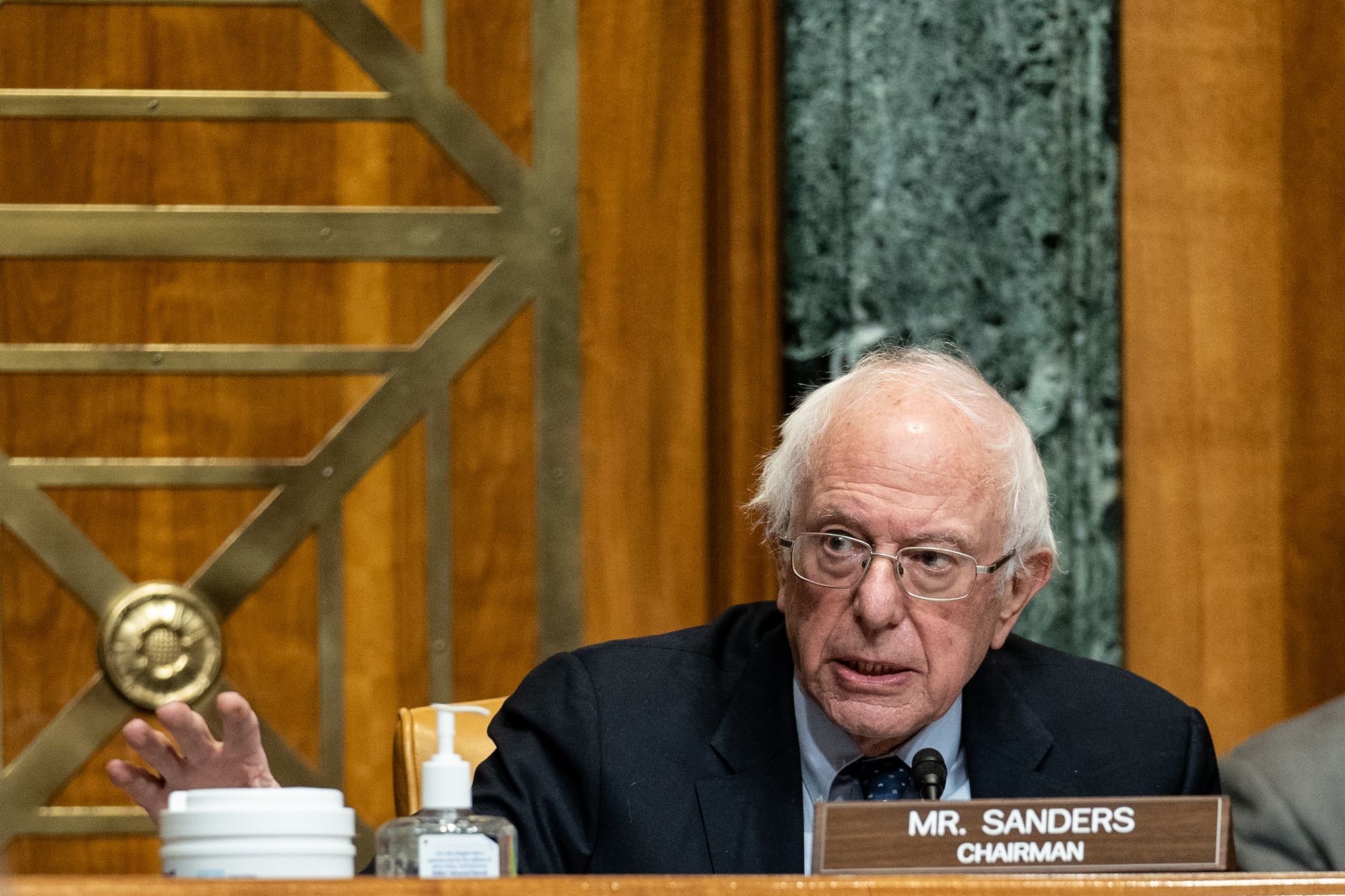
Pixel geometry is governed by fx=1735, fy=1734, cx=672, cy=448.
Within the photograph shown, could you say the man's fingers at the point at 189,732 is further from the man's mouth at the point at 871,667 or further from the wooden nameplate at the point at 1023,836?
the man's mouth at the point at 871,667

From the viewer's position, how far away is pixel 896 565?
1.84 m

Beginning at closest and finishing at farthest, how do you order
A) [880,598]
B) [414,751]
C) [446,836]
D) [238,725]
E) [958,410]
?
1. [446,836]
2. [238,725]
3. [880,598]
4. [958,410]
5. [414,751]

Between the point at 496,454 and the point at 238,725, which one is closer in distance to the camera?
the point at 238,725

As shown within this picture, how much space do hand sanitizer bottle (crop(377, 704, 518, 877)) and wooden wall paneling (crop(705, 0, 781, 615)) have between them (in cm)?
175

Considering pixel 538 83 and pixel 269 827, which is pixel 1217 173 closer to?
pixel 538 83

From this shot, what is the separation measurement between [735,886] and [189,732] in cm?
55

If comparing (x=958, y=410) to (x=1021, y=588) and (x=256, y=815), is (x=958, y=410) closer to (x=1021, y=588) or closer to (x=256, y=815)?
(x=1021, y=588)

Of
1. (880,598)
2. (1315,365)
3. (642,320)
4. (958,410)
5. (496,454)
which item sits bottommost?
(880,598)

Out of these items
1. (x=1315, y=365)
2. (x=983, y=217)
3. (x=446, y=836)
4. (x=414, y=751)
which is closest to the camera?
(x=446, y=836)

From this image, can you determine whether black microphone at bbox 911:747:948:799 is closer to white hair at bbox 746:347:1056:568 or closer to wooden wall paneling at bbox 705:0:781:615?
white hair at bbox 746:347:1056:568

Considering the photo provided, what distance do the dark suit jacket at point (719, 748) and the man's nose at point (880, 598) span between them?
0.56 ft

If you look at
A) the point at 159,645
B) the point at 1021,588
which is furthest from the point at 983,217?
the point at 159,645

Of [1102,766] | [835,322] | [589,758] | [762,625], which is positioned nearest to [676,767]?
[589,758]

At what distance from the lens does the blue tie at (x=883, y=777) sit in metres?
1.84
